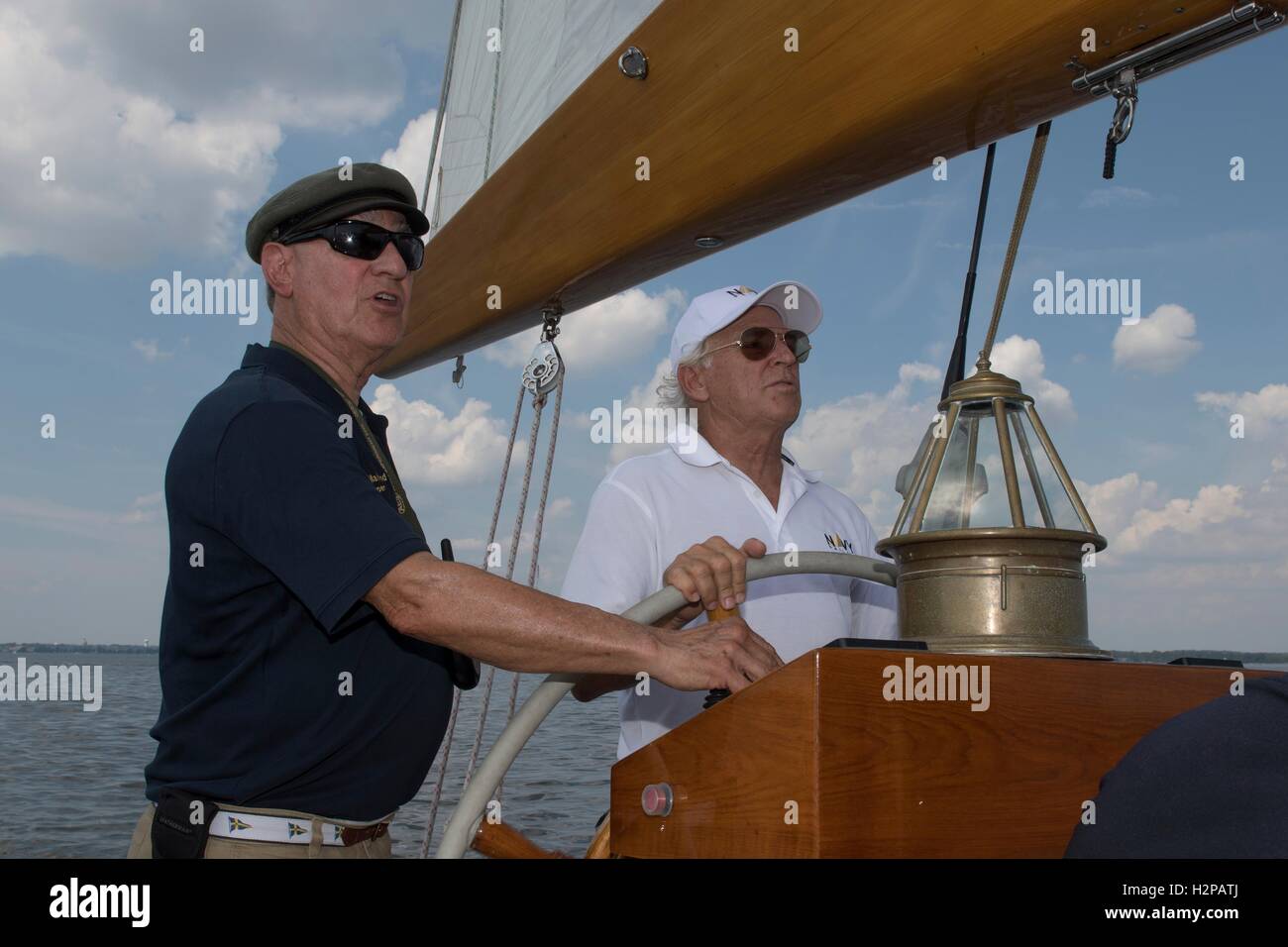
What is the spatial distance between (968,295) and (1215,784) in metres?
1.57

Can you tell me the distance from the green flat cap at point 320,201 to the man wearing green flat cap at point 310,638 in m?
0.02

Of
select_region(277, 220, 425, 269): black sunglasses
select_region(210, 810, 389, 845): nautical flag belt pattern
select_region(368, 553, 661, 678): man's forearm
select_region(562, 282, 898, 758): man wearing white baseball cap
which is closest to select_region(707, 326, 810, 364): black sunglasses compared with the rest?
select_region(562, 282, 898, 758): man wearing white baseball cap

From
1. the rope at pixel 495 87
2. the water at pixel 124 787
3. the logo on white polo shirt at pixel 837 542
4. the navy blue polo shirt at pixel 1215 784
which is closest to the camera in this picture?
the navy blue polo shirt at pixel 1215 784

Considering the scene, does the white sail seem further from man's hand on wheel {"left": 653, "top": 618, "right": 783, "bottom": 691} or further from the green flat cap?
man's hand on wheel {"left": 653, "top": 618, "right": 783, "bottom": 691}

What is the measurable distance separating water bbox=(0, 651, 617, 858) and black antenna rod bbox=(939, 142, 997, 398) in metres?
3.74

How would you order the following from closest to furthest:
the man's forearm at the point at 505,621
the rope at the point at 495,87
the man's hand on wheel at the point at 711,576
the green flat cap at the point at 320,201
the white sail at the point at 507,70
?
1. the man's forearm at the point at 505,621
2. the man's hand on wheel at the point at 711,576
3. the green flat cap at the point at 320,201
4. the white sail at the point at 507,70
5. the rope at the point at 495,87

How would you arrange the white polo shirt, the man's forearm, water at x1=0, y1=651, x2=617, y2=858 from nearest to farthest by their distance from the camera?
the man's forearm < the white polo shirt < water at x1=0, y1=651, x2=617, y2=858

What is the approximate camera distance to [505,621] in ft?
5.09

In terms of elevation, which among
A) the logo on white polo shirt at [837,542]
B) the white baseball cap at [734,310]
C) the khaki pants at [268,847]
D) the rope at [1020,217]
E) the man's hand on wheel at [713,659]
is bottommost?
the khaki pants at [268,847]

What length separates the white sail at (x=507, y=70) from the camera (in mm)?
2521

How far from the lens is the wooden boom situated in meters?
1.43

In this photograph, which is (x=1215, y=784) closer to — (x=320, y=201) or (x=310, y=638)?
(x=310, y=638)

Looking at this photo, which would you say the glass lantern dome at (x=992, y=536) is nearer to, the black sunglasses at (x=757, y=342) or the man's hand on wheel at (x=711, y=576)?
the man's hand on wheel at (x=711, y=576)

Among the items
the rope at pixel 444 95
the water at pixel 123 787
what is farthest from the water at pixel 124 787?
the rope at pixel 444 95
